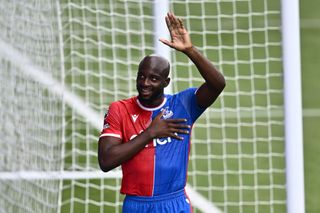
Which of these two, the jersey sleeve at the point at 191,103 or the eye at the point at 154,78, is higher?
the eye at the point at 154,78

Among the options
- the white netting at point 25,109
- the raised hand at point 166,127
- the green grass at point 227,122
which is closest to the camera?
the raised hand at point 166,127

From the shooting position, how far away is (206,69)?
15.1 ft

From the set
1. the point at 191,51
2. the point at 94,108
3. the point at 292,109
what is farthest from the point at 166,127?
the point at 94,108

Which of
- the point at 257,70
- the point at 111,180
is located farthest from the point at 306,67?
the point at 111,180

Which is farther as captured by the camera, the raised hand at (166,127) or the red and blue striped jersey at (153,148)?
the red and blue striped jersey at (153,148)

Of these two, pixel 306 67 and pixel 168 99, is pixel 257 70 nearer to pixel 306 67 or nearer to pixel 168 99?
pixel 306 67

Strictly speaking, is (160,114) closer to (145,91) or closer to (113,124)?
(145,91)

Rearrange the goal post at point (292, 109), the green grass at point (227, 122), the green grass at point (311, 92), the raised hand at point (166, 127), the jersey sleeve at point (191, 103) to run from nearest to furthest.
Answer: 1. the raised hand at point (166, 127)
2. the jersey sleeve at point (191, 103)
3. the goal post at point (292, 109)
4. the green grass at point (227, 122)
5. the green grass at point (311, 92)

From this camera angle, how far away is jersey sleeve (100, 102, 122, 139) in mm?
4711

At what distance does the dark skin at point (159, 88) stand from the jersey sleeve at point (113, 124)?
31mm

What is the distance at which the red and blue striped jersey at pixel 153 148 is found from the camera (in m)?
4.69

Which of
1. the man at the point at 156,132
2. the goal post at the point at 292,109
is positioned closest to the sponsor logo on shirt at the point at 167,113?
the man at the point at 156,132

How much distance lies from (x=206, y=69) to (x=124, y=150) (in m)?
0.57

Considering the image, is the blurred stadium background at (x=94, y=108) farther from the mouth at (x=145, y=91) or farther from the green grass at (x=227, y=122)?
the mouth at (x=145, y=91)
